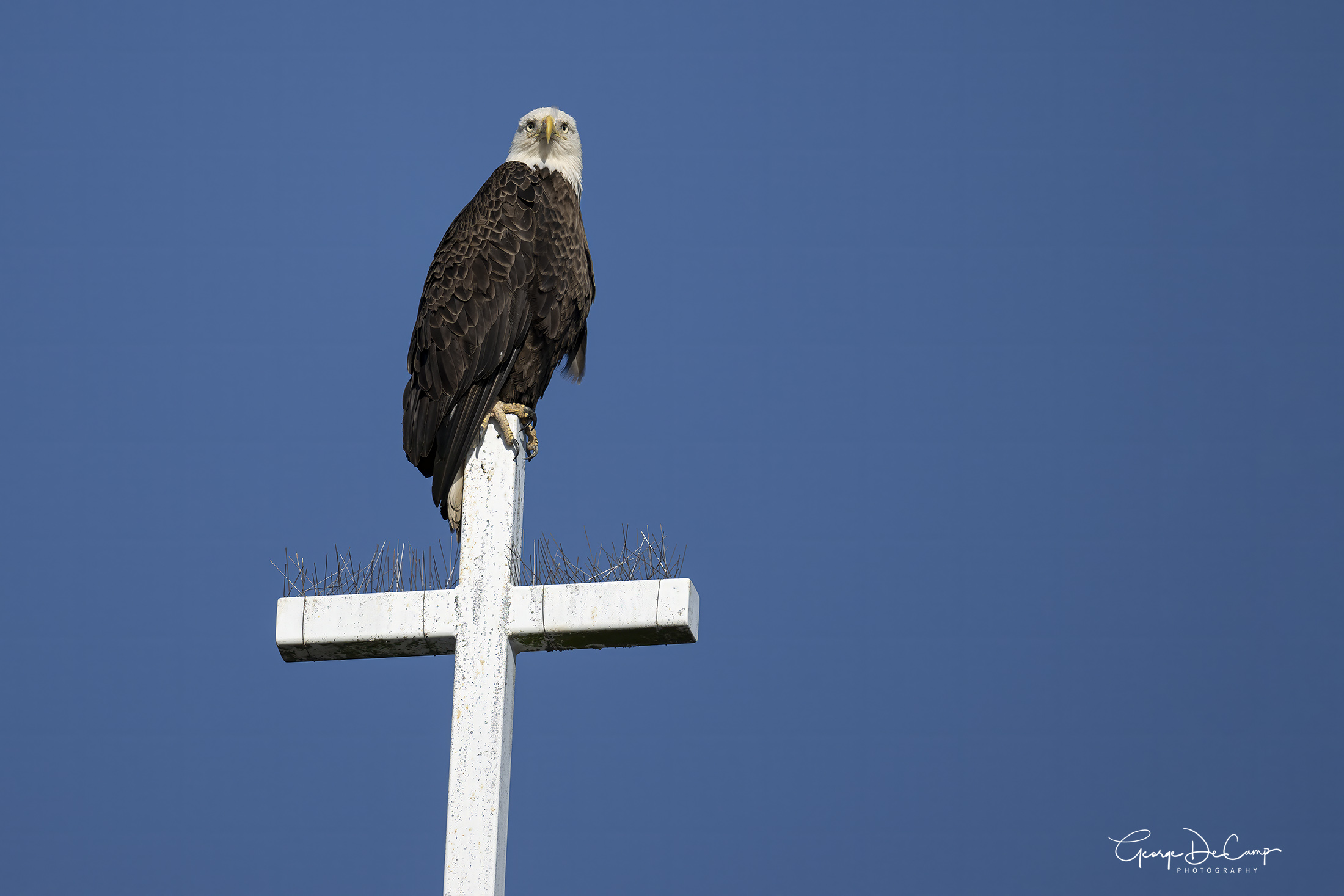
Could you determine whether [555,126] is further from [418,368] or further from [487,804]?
[487,804]

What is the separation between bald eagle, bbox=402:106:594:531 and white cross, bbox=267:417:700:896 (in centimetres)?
83

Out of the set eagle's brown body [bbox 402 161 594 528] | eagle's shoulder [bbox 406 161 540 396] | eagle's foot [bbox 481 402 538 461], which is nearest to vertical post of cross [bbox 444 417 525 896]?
eagle's foot [bbox 481 402 538 461]

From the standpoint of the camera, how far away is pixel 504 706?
5.59 m

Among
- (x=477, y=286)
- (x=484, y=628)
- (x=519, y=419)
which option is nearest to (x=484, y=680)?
(x=484, y=628)

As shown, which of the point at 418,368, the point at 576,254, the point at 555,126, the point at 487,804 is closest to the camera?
the point at 487,804

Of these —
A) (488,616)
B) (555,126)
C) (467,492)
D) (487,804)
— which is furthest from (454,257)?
(487,804)

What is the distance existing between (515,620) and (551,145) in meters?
4.07

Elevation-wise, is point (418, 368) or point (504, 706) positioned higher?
point (418, 368)

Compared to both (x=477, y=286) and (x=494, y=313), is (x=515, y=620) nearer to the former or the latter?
(x=494, y=313)

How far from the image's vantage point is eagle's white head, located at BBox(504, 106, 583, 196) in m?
8.83

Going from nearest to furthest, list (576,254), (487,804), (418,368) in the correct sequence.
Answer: (487,804)
(418,368)
(576,254)

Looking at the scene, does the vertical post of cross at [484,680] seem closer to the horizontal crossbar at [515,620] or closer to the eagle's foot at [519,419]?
the horizontal crossbar at [515,620]

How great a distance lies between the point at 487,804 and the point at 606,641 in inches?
31.2

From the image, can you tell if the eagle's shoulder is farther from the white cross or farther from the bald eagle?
the white cross
